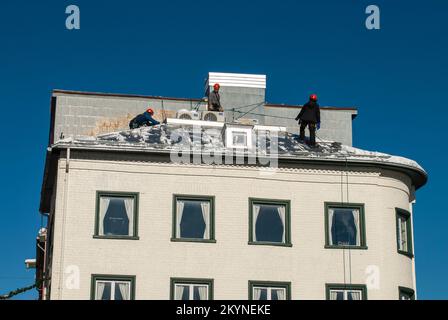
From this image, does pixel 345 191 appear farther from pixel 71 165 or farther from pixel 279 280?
pixel 71 165

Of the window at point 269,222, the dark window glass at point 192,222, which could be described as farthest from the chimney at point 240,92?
the dark window glass at point 192,222

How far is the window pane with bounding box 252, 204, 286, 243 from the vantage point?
35312 millimetres

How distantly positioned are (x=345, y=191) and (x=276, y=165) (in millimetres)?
2699

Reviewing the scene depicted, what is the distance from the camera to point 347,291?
35.1 metres

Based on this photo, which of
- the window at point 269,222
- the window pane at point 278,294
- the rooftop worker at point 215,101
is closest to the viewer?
the window pane at point 278,294

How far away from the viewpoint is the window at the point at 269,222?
116ft

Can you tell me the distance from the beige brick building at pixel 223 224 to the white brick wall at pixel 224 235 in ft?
0.12

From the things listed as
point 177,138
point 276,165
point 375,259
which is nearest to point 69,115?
point 177,138

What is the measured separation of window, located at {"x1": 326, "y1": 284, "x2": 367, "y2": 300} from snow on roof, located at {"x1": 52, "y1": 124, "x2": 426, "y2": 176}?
15.1ft

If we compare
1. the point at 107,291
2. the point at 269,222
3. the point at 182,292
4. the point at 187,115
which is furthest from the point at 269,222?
the point at 187,115

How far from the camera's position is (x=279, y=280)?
34.8 metres

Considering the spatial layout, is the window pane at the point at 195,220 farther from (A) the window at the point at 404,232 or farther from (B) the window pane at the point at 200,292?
(A) the window at the point at 404,232
